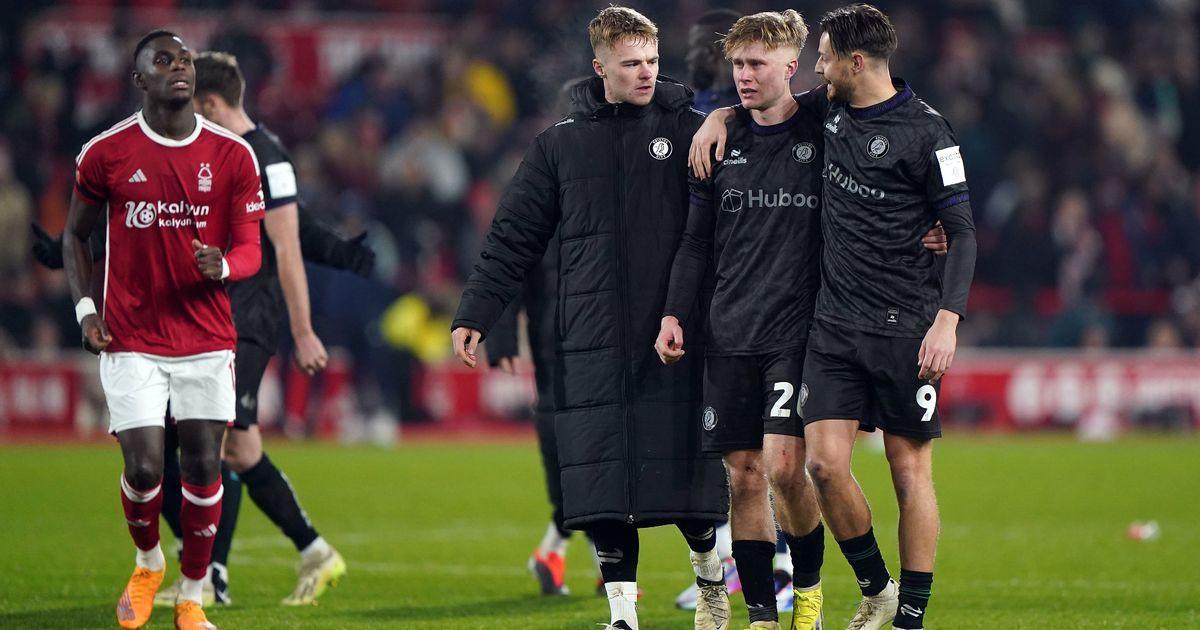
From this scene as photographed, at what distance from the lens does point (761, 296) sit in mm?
6266

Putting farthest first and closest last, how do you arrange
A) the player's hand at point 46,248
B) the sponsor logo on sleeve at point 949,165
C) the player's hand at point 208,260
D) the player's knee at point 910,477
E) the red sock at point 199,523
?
the player's hand at point 46,248, the red sock at point 199,523, the player's hand at point 208,260, the player's knee at point 910,477, the sponsor logo on sleeve at point 949,165

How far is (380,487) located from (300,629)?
7173mm

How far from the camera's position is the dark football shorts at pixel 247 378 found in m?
7.90

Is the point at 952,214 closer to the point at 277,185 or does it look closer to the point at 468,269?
the point at 277,185

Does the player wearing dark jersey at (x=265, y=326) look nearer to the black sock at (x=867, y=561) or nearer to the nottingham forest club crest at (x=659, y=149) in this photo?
the nottingham forest club crest at (x=659, y=149)

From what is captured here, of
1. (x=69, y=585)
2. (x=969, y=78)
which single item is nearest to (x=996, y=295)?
(x=969, y=78)

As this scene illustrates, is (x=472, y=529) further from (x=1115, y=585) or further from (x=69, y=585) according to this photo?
(x=1115, y=585)

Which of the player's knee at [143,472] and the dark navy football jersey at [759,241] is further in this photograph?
the player's knee at [143,472]

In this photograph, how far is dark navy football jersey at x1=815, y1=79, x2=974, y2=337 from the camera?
603 cm

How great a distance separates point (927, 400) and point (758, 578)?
96cm

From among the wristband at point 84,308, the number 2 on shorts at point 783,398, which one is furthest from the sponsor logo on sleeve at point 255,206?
the number 2 on shorts at point 783,398

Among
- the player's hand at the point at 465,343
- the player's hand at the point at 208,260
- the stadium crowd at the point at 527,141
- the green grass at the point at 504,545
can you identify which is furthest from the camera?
the stadium crowd at the point at 527,141

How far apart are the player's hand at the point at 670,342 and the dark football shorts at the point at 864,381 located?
49cm

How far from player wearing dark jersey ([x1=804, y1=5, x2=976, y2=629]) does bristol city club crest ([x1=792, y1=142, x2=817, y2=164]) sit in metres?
0.13
